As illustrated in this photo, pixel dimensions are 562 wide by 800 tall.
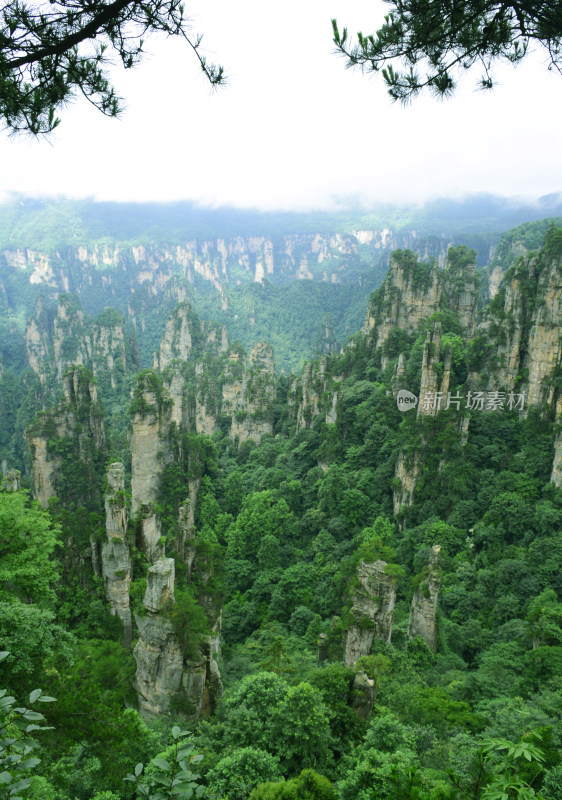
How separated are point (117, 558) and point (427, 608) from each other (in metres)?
13.1

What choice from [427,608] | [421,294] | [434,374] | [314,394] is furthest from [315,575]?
[421,294]

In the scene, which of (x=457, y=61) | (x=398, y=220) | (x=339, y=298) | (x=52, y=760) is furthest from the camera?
(x=398, y=220)

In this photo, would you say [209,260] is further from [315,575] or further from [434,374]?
[315,575]

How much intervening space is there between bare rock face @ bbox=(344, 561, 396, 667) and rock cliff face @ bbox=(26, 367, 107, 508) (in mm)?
23235

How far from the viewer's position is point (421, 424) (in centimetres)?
3331

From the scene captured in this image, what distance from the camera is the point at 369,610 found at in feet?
60.7

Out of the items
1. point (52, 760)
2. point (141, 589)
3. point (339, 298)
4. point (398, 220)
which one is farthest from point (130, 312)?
point (52, 760)

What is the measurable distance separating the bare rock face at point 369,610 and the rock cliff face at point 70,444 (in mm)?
23235

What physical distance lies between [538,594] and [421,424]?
12699mm

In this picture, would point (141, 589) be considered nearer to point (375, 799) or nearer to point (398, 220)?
point (375, 799)

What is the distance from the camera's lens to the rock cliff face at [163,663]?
14.8 m

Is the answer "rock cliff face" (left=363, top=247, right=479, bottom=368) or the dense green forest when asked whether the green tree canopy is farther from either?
"rock cliff face" (left=363, top=247, right=479, bottom=368)

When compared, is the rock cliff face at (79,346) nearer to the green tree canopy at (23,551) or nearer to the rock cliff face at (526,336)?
the rock cliff face at (526,336)

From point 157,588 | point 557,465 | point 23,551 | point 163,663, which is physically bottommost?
point 163,663
